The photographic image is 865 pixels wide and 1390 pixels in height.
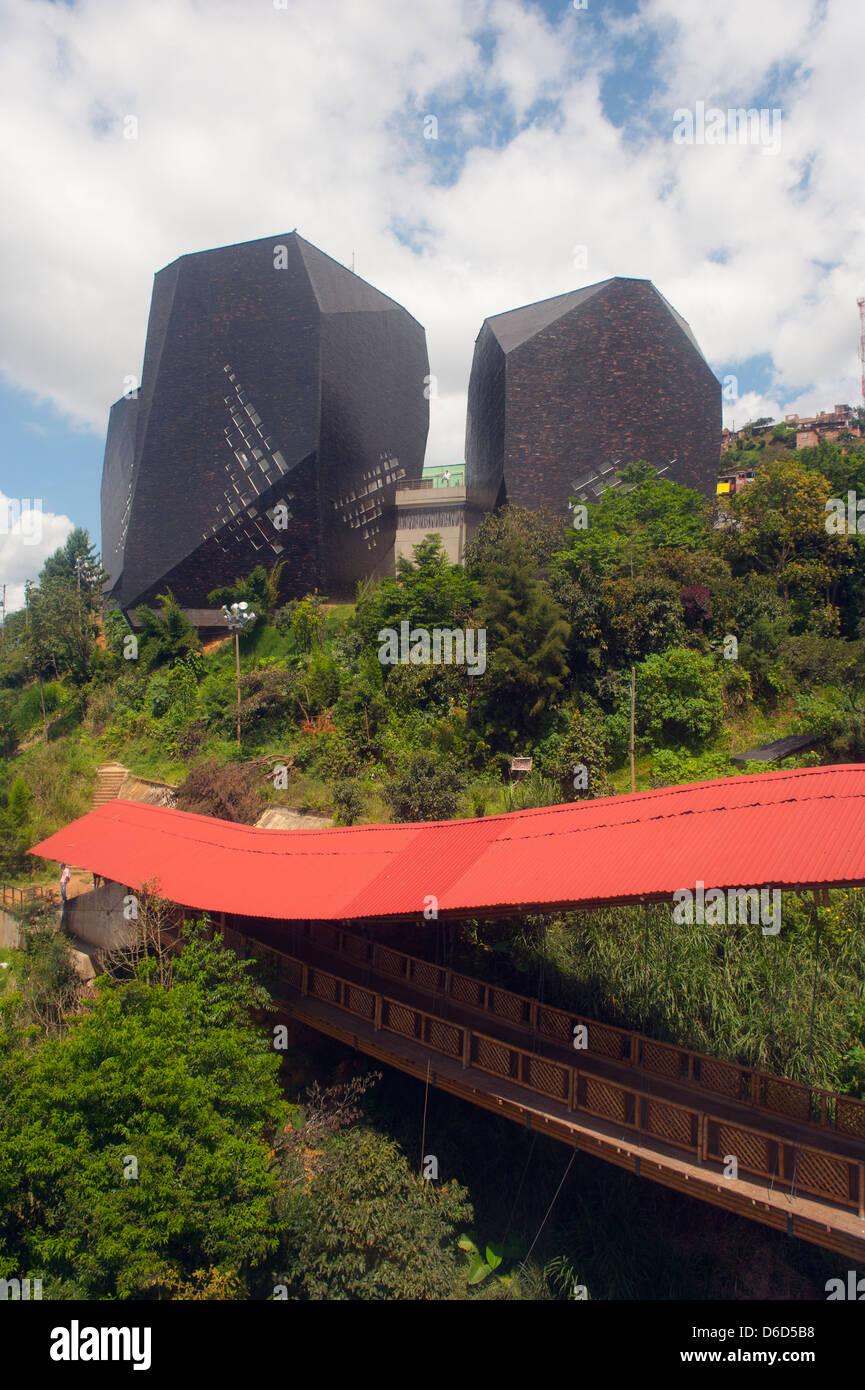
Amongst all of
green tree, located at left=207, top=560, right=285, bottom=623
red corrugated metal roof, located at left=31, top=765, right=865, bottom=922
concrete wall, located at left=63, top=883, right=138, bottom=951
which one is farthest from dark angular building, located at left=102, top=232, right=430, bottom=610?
red corrugated metal roof, located at left=31, top=765, right=865, bottom=922

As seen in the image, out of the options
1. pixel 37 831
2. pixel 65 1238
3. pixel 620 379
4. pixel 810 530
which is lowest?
pixel 65 1238

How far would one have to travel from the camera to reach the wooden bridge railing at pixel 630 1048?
727 cm

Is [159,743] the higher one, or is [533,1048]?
[159,743]

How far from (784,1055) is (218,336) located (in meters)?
26.1

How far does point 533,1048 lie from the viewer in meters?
8.64

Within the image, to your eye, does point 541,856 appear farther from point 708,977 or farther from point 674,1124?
point 708,977

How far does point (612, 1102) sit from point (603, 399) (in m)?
21.4

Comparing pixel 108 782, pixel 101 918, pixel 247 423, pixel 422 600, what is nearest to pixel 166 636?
pixel 108 782

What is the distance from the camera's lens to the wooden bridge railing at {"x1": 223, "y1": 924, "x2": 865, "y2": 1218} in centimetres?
625

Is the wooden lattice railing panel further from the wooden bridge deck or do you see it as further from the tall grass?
the tall grass

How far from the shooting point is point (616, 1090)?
24.2 ft

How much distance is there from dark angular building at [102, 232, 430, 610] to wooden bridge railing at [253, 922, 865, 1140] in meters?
18.1
